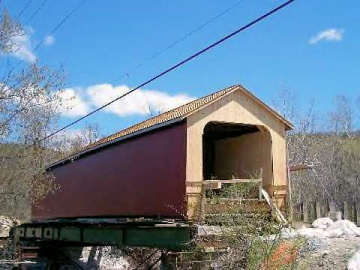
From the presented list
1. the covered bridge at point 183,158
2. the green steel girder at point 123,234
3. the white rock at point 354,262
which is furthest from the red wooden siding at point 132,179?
the white rock at point 354,262

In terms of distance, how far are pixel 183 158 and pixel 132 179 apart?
11.0 feet

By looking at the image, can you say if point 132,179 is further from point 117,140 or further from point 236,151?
point 236,151

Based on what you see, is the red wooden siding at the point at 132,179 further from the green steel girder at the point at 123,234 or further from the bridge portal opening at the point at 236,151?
the bridge portal opening at the point at 236,151

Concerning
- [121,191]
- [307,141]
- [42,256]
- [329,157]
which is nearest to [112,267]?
[42,256]

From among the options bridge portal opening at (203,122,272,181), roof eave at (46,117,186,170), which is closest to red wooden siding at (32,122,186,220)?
roof eave at (46,117,186,170)


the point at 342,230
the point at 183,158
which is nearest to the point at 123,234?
the point at 183,158

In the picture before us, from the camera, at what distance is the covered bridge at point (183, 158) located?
42.4ft

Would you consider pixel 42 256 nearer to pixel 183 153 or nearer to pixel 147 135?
pixel 147 135

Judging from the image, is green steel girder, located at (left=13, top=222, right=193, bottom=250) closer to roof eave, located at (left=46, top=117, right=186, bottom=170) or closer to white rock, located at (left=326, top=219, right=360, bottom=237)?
roof eave, located at (left=46, top=117, right=186, bottom=170)

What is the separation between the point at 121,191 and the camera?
16.4 metres

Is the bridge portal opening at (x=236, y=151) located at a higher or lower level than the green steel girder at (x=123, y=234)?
higher

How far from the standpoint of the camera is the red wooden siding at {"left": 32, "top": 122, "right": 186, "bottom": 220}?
1320cm

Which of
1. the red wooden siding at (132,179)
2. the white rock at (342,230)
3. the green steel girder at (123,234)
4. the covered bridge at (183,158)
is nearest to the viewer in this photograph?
the green steel girder at (123,234)

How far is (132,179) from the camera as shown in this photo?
15719 millimetres
